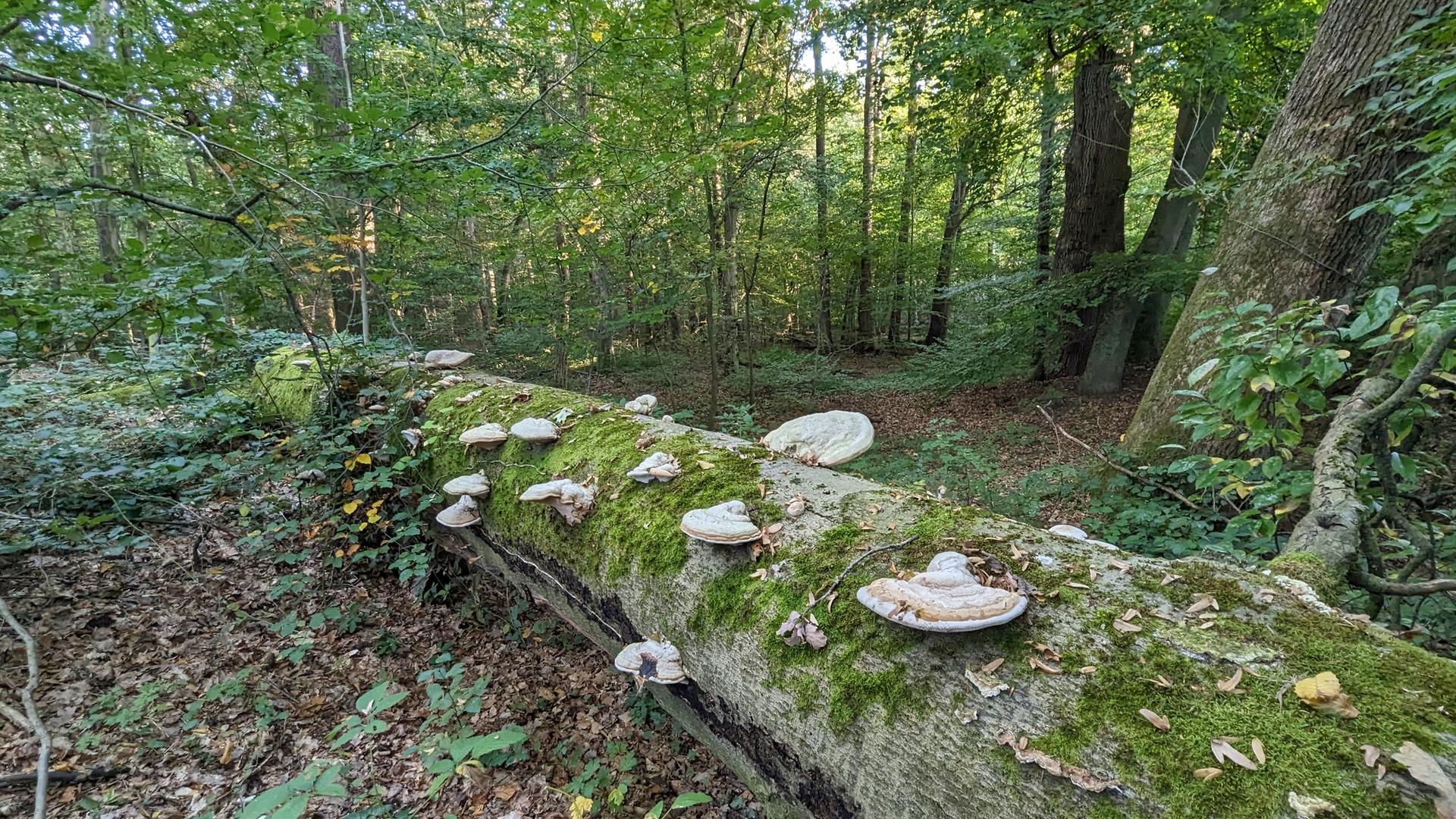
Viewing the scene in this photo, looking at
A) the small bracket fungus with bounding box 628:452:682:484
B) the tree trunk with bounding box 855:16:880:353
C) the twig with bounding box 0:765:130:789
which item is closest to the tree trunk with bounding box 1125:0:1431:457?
the small bracket fungus with bounding box 628:452:682:484

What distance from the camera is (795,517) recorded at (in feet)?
6.77

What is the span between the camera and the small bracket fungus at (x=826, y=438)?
2.61 m

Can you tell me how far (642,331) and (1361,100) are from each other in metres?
17.1

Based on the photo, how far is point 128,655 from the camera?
312 centimetres

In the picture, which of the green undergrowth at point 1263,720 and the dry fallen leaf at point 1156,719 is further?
the dry fallen leaf at point 1156,719

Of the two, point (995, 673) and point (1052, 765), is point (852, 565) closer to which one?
point (995, 673)

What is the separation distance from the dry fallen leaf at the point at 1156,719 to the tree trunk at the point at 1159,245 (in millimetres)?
7626

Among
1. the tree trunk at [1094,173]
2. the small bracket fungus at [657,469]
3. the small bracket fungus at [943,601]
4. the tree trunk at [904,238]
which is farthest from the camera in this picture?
the tree trunk at [904,238]

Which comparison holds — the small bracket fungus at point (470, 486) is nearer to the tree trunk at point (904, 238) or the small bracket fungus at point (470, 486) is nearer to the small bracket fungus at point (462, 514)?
the small bracket fungus at point (462, 514)

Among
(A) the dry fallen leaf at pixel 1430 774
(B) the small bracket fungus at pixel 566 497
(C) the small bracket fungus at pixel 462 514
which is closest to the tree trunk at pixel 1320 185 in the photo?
(A) the dry fallen leaf at pixel 1430 774

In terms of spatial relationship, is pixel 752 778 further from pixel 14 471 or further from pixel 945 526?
pixel 14 471

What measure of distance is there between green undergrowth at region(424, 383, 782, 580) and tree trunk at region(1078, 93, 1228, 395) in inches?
290

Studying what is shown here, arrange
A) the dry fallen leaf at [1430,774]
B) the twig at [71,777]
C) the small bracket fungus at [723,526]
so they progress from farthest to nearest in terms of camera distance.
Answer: the twig at [71,777] → the small bracket fungus at [723,526] → the dry fallen leaf at [1430,774]

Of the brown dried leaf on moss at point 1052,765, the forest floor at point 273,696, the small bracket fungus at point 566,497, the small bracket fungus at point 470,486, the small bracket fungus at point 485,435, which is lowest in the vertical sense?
the forest floor at point 273,696
